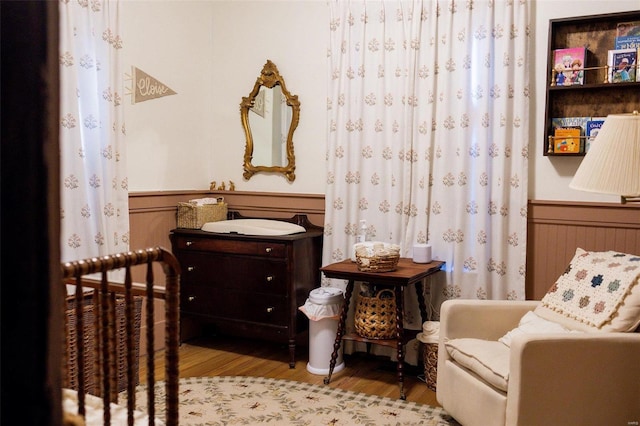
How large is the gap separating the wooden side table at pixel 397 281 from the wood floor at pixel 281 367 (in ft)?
→ 0.46

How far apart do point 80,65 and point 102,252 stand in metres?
1.06

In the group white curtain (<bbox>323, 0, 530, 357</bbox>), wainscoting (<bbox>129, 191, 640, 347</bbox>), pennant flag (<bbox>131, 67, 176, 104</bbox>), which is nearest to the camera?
wainscoting (<bbox>129, 191, 640, 347</bbox>)

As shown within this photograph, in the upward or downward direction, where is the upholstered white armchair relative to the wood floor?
upward

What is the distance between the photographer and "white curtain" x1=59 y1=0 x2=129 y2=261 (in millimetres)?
3207

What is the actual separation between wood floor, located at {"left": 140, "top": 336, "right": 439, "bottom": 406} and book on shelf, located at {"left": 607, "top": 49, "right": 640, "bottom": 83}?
201 cm

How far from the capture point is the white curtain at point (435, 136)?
3.46 m

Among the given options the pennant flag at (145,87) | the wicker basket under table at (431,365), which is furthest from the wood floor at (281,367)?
the pennant flag at (145,87)

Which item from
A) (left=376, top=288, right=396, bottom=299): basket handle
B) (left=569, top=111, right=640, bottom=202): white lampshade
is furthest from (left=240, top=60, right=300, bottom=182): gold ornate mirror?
(left=569, top=111, right=640, bottom=202): white lampshade

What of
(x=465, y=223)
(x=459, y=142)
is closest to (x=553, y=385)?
(x=465, y=223)

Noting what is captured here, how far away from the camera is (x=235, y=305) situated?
12.8 ft

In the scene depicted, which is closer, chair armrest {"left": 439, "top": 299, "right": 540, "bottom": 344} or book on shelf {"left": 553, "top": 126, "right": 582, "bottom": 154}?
chair armrest {"left": 439, "top": 299, "right": 540, "bottom": 344}

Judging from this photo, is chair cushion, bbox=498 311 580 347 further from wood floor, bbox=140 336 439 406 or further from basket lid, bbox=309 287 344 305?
basket lid, bbox=309 287 344 305

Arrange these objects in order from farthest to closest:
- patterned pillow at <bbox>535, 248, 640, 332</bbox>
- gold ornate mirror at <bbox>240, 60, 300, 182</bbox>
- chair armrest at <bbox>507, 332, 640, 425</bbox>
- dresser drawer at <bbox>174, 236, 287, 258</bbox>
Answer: gold ornate mirror at <bbox>240, 60, 300, 182</bbox>, dresser drawer at <bbox>174, 236, 287, 258</bbox>, patterned pillow at <bbox>535, 248, 640, 332</bbox>, chair armrest at <bbox>507, 332, 640, 425</bbox>

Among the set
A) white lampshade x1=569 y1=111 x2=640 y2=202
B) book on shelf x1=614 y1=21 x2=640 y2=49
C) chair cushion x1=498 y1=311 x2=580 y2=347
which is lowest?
chair cushion x1=498 y1=311 x2=580 y2=347
